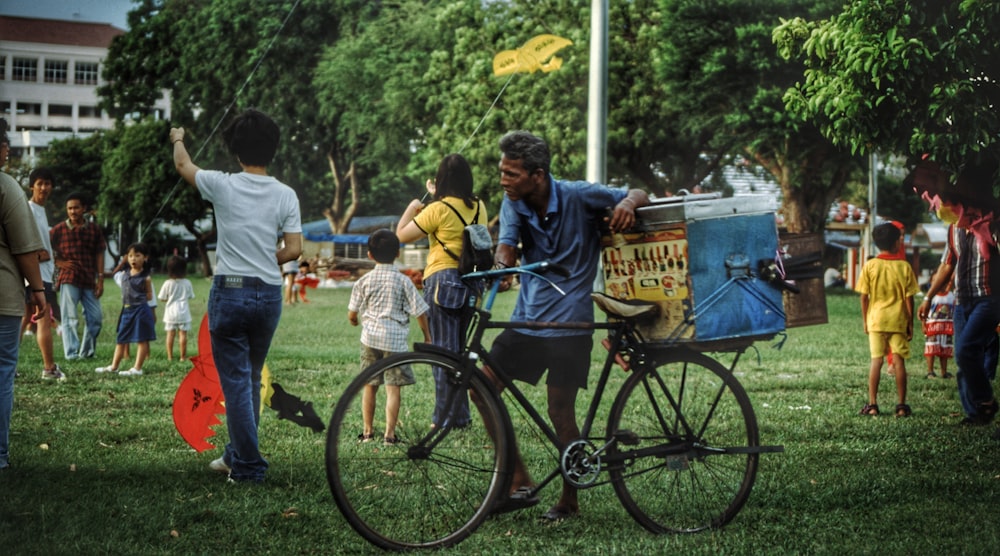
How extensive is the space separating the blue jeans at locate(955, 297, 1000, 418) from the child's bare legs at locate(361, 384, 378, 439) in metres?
5.47

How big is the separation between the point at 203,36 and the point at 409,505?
32.4 metres

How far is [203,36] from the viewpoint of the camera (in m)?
35.2

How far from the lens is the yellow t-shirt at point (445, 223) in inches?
296

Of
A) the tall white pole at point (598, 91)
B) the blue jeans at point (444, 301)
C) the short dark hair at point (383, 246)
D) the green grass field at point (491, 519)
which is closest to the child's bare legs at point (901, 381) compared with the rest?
the green grass field at point (491, 519)

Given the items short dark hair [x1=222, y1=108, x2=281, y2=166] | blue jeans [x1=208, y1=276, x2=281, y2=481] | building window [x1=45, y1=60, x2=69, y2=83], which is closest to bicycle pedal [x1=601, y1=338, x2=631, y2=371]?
blue jeans [x1=208, y1=276, x2=281, y2=481]

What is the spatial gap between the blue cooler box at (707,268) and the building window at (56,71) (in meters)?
5.59

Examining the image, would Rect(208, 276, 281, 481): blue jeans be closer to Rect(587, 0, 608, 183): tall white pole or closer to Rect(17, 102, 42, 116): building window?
Rect(17, 102, 42, 116): building window

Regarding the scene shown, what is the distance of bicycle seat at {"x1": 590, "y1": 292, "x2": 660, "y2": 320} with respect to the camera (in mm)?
4980

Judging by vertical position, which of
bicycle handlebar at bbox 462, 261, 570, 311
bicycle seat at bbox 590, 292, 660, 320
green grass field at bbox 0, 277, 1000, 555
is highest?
bicycle handlebar at bbox 462, 261, 570, 311

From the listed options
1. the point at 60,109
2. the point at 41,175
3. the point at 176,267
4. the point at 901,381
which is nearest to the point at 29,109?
the point at 41,175

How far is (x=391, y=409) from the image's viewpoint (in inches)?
185

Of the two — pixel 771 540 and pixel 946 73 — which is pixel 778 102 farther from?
pixel 771 540

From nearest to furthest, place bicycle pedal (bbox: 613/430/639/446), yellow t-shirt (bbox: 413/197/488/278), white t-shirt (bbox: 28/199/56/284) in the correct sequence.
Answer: bicycle pedal (bbox: 613/430/639/446)
yellow t-shirt (bbox: 413/197/488/278)
white t-shirt (bbox: 28/199/56/284)

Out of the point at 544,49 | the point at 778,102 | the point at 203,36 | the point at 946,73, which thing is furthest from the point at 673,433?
the point at 203,36
